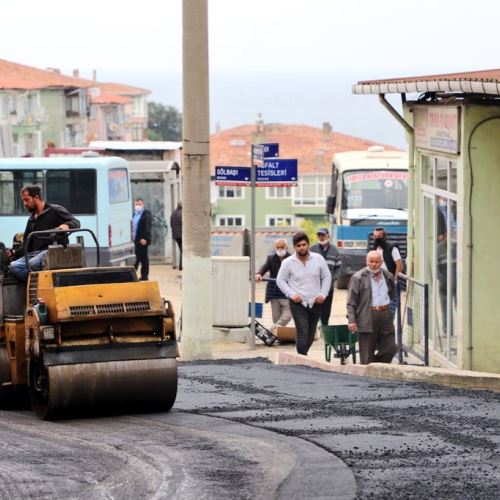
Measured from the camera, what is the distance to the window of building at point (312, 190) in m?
119

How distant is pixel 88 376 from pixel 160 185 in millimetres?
25840

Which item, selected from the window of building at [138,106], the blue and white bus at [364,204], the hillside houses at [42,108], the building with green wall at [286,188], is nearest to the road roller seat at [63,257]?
the blue and white bus at [364,204]

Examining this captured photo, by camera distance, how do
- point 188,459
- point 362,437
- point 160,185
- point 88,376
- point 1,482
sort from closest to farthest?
1. point 1,482
2. point 188,459
3. point 362,437
4. point 88,376
5. point 160,185

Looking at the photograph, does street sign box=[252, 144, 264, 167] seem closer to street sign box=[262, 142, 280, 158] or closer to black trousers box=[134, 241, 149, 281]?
street sign box=[262, 142, 280, 158]

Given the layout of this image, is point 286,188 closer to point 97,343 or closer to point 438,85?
point 438,85

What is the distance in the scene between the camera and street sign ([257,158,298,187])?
2048 cm

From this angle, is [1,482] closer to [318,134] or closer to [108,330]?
[108,330]

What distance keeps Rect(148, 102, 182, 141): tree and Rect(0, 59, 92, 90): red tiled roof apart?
7467cm

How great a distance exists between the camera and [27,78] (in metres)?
97.7

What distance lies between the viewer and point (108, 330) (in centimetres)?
1209

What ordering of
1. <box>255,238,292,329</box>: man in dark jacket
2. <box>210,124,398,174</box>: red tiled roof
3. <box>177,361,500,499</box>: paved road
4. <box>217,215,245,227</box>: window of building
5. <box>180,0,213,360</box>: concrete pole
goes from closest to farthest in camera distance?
<box>177,361,500,499</box>: paved road → <box>180,0,213,360</box>: concrete pole → <box>255,238,292,329</box>: man in dark jacket → <box>210,124,398,174</box>: red tiled roof → <box>217,215,245,227</box>: window of building

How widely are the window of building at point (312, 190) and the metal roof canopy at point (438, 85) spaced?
9963 cm

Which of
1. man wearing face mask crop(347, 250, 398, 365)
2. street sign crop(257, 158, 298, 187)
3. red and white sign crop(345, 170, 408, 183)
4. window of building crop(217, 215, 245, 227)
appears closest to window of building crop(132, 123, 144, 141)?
window of building crop(217, 215, 245, 227)

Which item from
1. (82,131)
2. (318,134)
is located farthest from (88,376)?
(318,134)
